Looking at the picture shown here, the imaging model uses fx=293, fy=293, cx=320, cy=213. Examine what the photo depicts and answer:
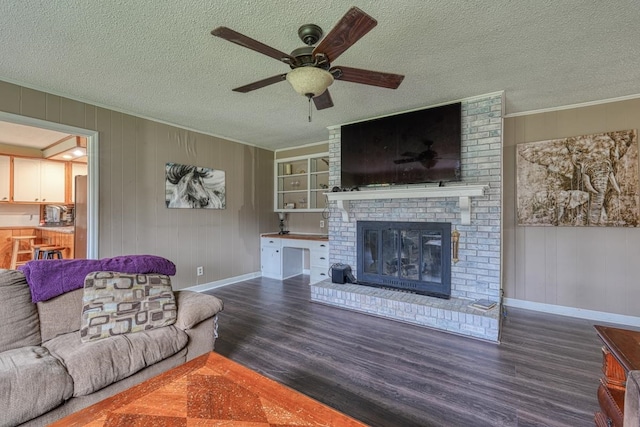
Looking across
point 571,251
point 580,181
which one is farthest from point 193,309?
point 580,181

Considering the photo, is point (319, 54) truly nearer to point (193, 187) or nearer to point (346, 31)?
point (346, 31)

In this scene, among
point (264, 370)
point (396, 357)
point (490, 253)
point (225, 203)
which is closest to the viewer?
point (264, 370)

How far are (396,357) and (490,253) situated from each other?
4.98 feet

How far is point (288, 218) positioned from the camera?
19.3ft

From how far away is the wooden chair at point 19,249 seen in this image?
5.07 meters

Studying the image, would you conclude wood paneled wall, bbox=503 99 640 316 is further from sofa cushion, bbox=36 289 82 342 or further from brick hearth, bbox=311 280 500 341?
sofa cushion, bbox=36 289 82 342

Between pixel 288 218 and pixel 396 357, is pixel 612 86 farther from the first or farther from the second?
pixel 288 218

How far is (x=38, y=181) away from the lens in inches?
213

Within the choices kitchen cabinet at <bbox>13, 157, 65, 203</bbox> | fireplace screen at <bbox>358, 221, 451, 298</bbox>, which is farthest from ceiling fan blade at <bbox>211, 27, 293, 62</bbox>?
kitchen cabinet at <bbox>13, 157, 65, 203</bbox>

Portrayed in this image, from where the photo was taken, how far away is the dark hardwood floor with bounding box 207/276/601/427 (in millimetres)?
1788

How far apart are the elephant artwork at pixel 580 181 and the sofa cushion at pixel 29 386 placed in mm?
4394

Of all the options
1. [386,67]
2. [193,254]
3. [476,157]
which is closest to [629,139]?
[476,157]

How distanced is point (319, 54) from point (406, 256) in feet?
8.52

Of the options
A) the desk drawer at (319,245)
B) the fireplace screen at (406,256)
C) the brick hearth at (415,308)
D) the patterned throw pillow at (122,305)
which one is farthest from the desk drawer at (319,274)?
the patterned throw pillow at (122,305)
